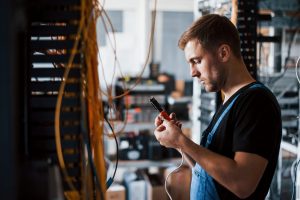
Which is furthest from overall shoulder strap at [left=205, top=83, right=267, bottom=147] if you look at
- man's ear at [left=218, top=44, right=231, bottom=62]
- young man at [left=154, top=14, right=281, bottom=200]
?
man's ear at [left=218, top=44, right=231, bottom=62]

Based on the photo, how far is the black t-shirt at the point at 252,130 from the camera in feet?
3.18

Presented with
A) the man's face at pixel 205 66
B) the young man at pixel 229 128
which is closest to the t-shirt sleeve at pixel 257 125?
the young man at pixel 229 128

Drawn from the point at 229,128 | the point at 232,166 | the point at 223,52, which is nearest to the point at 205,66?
the point at 223,52

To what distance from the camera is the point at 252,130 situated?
0.97 meters

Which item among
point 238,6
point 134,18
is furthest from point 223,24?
point 134,18

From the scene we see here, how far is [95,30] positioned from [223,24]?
453 millimetres

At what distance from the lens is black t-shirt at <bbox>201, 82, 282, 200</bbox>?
0.97 m

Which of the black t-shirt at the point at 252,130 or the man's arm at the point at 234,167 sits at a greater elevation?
the black t-shirt at the point at 252,130

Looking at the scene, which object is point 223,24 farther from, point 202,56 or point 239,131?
point 239,131

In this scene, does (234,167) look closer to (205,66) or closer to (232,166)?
(232,166)

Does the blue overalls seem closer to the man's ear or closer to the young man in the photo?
the young man

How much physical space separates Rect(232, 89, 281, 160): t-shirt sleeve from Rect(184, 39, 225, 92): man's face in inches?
4.4

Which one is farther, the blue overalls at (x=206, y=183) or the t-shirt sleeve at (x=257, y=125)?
the blue overalls at (x=206, y=183)

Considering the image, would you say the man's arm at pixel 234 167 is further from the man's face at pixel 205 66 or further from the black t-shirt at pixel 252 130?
the man's face at pixel 205 66
